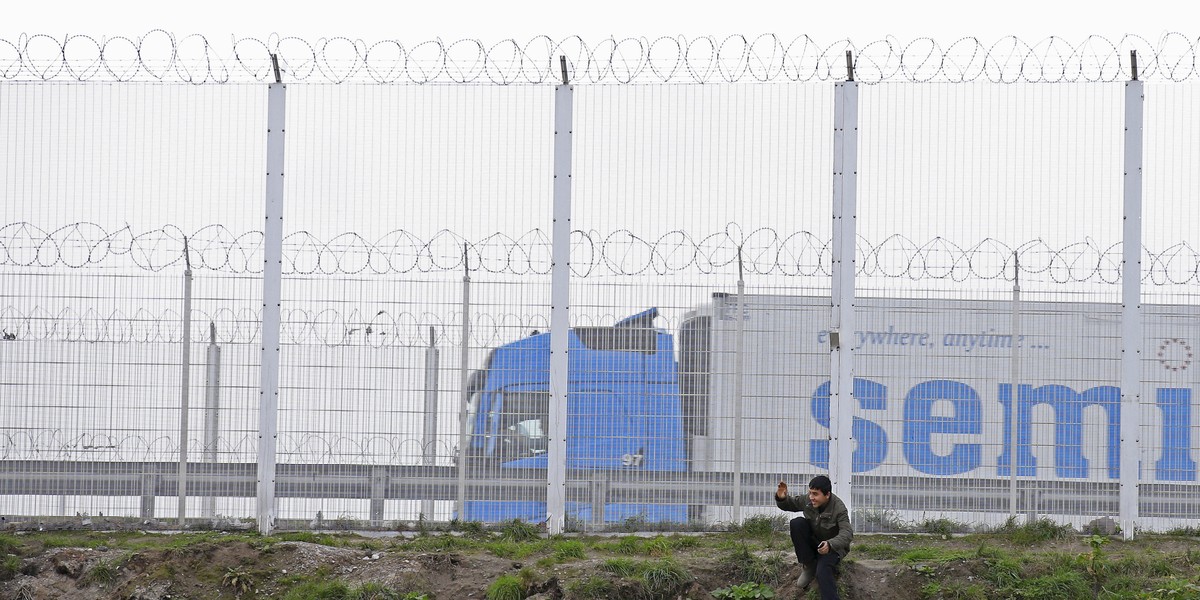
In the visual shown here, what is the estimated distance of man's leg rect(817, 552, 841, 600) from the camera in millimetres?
8742

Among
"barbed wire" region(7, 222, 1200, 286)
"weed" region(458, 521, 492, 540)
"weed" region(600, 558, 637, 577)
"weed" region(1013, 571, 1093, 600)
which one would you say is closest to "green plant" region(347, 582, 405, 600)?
"weed" region(458, 521, 492, 540)

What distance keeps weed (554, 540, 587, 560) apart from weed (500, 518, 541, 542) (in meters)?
0.47

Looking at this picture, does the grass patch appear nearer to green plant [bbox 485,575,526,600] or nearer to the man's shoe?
the man's shoe

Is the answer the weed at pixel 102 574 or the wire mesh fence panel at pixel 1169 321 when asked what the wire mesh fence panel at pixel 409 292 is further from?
the wire mesh fence panel at pixel 1169 321

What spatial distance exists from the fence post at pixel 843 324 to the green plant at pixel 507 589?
300cm

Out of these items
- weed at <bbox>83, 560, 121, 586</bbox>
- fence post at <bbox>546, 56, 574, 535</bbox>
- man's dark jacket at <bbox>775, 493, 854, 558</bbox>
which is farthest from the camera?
fence post at <bbox>546, 56, 574, 535</bbox>

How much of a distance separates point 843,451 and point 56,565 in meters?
6.72

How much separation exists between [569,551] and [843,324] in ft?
10.2

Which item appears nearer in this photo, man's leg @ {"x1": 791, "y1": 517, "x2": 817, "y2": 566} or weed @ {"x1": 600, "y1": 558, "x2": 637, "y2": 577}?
man's leg @ {"x1": 791, "y1": 517, "x2": 817, "y2": 566}

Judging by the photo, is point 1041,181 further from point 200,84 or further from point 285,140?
point 200,84

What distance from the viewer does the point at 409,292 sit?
10383 millimetres

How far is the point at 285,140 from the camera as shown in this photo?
34.3 ft

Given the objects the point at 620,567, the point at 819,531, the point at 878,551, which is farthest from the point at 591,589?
the point at 878,551

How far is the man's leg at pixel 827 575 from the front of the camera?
8.74 meters
